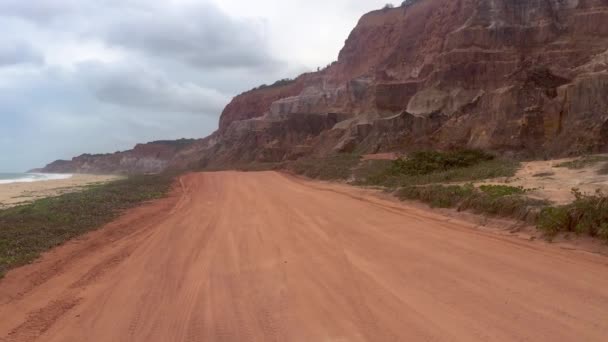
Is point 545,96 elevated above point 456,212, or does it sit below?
above

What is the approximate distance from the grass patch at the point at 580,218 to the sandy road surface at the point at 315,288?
58 cm

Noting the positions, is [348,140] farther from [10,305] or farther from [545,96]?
[10,305]

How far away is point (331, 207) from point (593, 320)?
8.58 metres

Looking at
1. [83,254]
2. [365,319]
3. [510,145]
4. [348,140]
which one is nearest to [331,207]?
[83,254]

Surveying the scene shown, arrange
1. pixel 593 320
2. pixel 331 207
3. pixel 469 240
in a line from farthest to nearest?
pixel 331 207, pixel 469 240, pixel 593 320

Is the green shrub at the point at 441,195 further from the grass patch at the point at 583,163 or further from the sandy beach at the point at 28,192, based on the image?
the sandy beach at the point at 28,192

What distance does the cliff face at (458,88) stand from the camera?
22.4 meters

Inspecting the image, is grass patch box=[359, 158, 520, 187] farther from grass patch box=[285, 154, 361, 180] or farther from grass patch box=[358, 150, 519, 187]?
grass patch box=[285, 154, 361, 180]

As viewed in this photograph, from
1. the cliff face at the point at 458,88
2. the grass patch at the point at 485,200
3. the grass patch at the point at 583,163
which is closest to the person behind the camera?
the grass patch at the point at 485,200

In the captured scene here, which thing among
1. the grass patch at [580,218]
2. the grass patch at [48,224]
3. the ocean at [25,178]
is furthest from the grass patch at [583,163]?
the ocean at [25,178]

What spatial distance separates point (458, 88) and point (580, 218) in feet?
103

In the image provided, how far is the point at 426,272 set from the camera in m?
6.02

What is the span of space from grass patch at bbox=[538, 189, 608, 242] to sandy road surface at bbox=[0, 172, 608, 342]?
0.58 metres

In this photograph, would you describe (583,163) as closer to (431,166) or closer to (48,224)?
(431,166)
